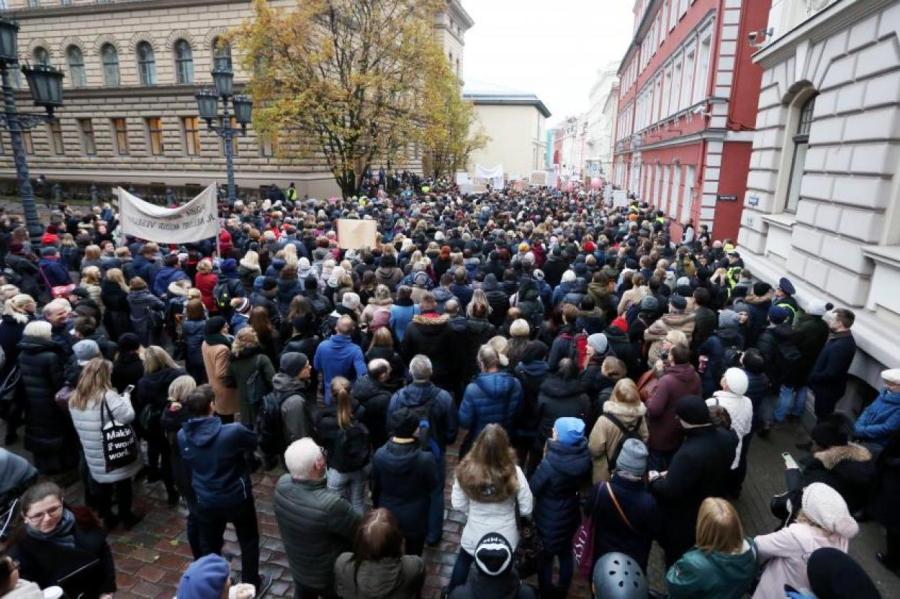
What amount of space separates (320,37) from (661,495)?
25195mm

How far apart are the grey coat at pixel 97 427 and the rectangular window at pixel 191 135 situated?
104ft

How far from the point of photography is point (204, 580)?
94.7 inches

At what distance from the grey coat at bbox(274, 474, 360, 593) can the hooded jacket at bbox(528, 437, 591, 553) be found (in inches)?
52.3

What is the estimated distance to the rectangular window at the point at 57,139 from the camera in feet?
114

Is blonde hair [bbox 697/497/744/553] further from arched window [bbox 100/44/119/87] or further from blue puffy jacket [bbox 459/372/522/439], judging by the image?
arched window [bbox 100/44/119/87]

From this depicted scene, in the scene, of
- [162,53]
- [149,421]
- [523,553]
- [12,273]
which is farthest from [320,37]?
[523,553]

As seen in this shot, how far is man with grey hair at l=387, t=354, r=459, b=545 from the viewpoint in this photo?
4.44 m

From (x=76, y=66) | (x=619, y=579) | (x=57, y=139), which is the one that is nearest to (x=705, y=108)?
(x=619, y=579)

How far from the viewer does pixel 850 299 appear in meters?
7.42

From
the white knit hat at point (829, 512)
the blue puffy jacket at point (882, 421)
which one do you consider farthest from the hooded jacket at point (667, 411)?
the white knit hat at point (829, 512)

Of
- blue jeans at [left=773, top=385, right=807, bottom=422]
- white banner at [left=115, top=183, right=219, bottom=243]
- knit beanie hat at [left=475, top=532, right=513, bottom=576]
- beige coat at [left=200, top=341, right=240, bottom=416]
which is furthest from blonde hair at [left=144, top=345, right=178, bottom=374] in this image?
blue jeans at [left=773, top=385, right=807, bottom=422]

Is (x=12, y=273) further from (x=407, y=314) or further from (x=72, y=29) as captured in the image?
(x=72, y=29)

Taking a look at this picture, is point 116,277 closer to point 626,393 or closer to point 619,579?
point 626,393

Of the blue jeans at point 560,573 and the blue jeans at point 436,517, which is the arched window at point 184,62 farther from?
the blue jeans at point 560,573
